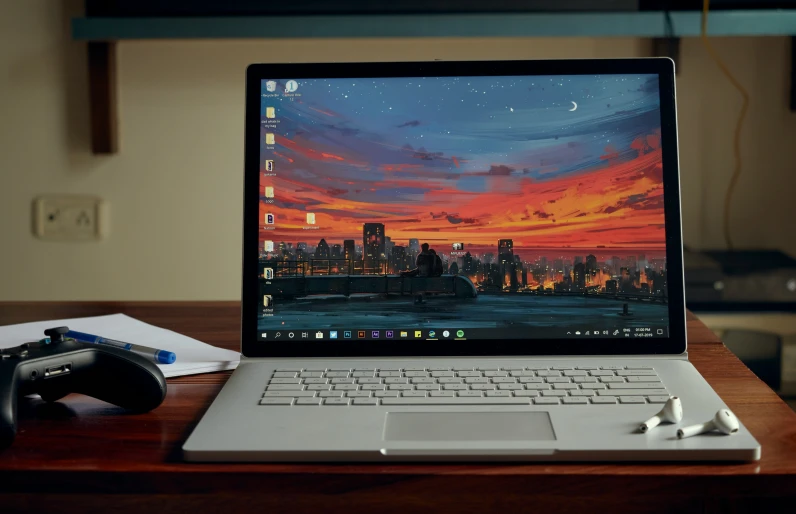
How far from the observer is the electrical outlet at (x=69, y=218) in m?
2.03

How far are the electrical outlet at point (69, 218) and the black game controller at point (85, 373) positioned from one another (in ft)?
4.81

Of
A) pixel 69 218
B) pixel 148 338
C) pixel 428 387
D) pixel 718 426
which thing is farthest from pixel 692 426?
pixel 69 218

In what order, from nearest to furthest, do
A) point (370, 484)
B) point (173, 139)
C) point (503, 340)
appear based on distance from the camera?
point (370, 484) → point (503, 340) → point (173, 139)

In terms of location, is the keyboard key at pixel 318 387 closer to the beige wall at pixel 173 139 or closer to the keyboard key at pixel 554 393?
the keyboard key at pixel 554 393

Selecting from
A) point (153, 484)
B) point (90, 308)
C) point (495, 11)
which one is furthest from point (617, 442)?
point (495, 11)

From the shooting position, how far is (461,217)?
0.77 metres

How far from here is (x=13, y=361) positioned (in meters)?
0.61

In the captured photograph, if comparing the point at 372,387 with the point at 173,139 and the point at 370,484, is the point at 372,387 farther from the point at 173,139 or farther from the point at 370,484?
the point at 173,139

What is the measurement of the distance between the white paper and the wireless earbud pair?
429mm

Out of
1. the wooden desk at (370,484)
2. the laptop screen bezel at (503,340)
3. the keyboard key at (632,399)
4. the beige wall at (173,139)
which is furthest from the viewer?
the beige wall at (173,139)

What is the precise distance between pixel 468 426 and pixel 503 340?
182mm

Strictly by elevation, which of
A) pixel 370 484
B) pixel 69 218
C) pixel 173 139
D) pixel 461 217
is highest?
pixel 173 139

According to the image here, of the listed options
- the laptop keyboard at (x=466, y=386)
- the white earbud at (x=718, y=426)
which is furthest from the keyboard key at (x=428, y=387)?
the white earbud at (x=718, y=426)

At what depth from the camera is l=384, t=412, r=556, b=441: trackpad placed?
1.89ft
